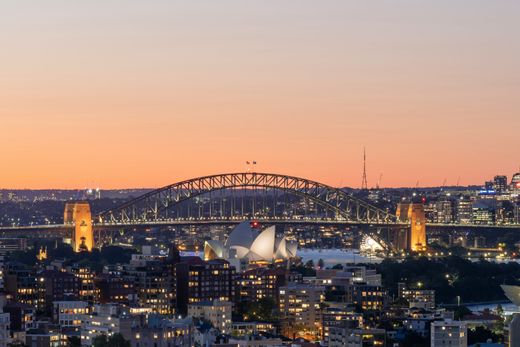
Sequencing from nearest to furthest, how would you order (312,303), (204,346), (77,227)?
(204,346) < (312,303) < (77,227)

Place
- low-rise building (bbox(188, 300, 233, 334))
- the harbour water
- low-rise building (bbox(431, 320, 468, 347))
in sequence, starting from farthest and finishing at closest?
the harbour water, low-rise building (bbox(188, 300, 233, 334)), low-rise building (bbox(431, 320, 468, 347))

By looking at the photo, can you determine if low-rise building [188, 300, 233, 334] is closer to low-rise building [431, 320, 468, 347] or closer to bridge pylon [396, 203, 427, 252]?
low-rise building [431, 320, 468, 347]

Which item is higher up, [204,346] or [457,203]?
[457,203]

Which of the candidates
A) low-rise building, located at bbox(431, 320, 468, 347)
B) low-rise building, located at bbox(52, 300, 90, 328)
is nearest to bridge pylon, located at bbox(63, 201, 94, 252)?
low-rise building, located at bbox(52, 300, 90, 328)

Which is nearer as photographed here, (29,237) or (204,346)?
(204,346)

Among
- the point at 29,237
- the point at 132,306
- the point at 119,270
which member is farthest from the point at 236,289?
the point at 29,237

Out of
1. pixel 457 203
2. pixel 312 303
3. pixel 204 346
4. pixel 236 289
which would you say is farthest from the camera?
pixel 457 203

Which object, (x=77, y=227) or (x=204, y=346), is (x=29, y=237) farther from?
(x=204, y=346)
